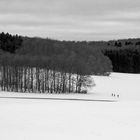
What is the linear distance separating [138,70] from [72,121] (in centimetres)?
12347

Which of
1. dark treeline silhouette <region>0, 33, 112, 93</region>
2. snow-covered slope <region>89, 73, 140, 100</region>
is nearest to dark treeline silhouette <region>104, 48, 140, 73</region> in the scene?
snow-covered slope <region>89, 73, 140, 100</region>

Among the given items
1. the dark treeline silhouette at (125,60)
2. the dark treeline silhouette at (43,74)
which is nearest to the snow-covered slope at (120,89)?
the dark treeline silhouette at (43,74)

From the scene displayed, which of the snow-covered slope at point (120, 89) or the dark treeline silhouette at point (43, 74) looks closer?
the snow-covered slope at point (120, 89)

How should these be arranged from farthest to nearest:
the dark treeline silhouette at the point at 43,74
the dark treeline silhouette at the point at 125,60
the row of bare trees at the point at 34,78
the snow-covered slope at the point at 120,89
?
the dark treeline silhouette at the point at 125,60 → the dark treeline silhouette at the point at 43,74 → the row of bare trees at the point at 34,78 → the snow-covered slope at the point at 120,89

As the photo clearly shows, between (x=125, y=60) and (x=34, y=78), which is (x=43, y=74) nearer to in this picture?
(x=34, y=78)

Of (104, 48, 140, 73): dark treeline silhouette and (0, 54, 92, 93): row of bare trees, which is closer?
(0, 54, 92, 93): row of bare trees

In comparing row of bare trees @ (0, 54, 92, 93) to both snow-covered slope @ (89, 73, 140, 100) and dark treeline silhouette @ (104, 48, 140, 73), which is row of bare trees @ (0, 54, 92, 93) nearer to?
snow-covered slope @ (89, 73, 140, 100)

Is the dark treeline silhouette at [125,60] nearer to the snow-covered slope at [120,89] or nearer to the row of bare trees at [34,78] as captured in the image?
the snow-covered slope at [120,89]

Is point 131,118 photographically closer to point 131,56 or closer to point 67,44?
point 67,44

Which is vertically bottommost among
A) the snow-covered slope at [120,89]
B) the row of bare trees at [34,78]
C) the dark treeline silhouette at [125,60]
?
the snow-covered slope at [120,89]

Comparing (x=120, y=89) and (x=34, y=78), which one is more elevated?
(x=34, y=78)

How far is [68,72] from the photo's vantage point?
73750mm

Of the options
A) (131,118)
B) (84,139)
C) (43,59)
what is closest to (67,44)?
(43,59)

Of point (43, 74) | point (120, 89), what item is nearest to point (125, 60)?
point (120, 89)
